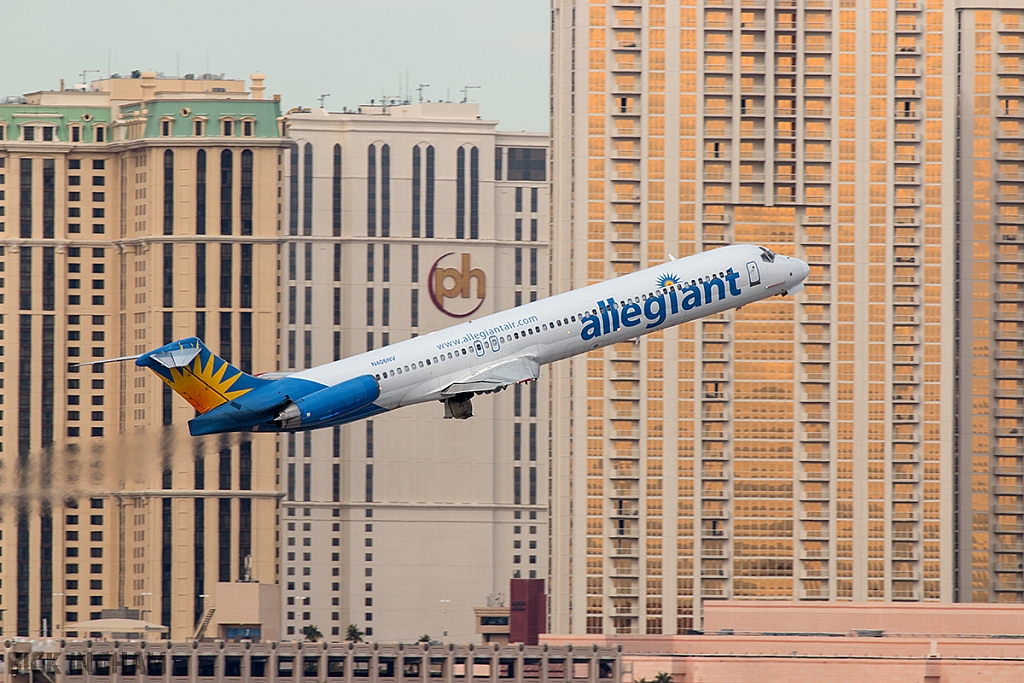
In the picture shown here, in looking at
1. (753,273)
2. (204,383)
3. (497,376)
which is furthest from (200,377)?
(753,273)

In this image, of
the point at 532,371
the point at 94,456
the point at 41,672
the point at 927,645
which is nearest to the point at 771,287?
the point at 532,371

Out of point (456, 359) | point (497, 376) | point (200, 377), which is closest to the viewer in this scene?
point (200, 377)

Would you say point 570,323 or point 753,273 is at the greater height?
point 753,273

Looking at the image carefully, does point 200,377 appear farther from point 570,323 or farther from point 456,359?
point 570,323

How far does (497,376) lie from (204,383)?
48.7 feet

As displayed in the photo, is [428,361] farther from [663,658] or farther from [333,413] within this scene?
[663,658]

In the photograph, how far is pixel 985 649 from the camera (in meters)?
190

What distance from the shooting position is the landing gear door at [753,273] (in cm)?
10862

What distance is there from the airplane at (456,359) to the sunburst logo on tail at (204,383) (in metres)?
0.05

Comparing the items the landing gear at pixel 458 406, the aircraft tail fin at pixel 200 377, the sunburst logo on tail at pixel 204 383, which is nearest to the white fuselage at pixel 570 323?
the landing gear at pixel 458 406

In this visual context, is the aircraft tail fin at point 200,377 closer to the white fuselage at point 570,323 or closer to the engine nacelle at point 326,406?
the engine nacelle at point 326,406

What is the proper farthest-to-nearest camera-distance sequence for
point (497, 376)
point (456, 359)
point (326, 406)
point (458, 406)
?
point (458, 406)
point (497, 376)
point (456, 359)
point (326, 406)

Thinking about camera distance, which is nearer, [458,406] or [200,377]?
[200,377]

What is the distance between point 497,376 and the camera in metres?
97.4
